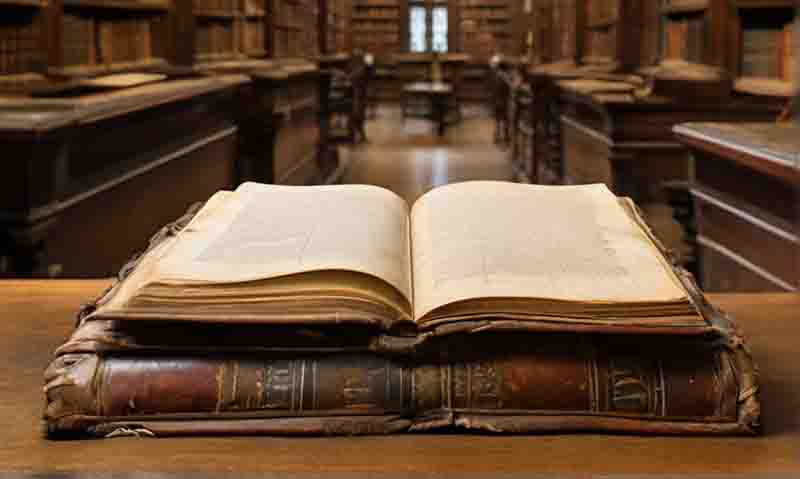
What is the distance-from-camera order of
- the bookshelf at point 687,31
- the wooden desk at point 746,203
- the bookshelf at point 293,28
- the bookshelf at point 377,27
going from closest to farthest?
the wooden desk at point 746,203, the bookshelf at point 687,31, the bookshelf at point 293,28, the bookshelf at point 377,27

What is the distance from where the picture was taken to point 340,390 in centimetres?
81

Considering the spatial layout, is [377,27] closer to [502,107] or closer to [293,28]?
[502,107]

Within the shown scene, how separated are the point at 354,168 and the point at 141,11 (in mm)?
4794

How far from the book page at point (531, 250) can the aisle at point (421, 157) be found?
6.32m

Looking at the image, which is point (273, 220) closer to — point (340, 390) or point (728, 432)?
point (340, 390)

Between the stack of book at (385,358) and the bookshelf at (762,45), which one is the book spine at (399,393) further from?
the bookshelf at (762,45)

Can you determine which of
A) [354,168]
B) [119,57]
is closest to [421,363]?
[119,57]

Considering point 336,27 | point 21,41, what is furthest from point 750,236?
point 336,27

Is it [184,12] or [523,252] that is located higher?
[184,12]

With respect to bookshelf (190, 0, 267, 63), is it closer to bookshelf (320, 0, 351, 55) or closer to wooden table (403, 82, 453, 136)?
bookshelf (320, 0, 351, 55)

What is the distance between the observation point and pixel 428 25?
18.6 meters

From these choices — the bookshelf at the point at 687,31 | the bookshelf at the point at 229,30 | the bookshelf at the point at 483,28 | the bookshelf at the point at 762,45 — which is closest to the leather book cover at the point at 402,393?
the bookshelf at the point at 762,45

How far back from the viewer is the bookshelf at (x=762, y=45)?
404 cm

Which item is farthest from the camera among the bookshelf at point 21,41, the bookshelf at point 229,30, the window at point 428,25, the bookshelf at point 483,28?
the window at point 428,25
